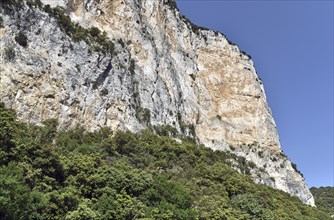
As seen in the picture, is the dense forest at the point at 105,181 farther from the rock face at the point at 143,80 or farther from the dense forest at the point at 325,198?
the dense forest at the point at 325,198

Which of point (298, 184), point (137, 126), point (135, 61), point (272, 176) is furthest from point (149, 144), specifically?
point (298, 184)

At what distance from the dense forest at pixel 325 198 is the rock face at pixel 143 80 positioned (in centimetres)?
878

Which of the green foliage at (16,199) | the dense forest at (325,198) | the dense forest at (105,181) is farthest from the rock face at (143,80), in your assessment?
the green foliage at (16,199)

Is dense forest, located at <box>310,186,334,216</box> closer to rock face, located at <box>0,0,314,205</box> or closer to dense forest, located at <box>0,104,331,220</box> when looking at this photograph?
rock face, located at <box>0,0,314,205</box>

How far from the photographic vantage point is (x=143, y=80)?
48812 millimetres

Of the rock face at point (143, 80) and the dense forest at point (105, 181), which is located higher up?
the rock face at point (143, 80)

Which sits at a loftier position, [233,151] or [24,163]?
[233,151]

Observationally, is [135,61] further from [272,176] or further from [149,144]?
[272,176]

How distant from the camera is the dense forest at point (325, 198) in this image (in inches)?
2723

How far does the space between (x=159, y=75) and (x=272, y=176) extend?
2421 cm

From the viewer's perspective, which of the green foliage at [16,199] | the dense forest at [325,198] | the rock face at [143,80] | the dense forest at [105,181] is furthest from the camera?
the dense forest at [325,198]

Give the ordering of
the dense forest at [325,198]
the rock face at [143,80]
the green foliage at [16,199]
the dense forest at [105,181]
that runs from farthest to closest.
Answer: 1. the dense forest at [325,198]
2. the rock face at [143,80]
3. the dense forest at [105,181]
4. the green foliage at [16,199]

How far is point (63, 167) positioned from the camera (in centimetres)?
2469

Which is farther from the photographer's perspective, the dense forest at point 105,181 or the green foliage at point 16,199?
the dense forest at point 105,181
